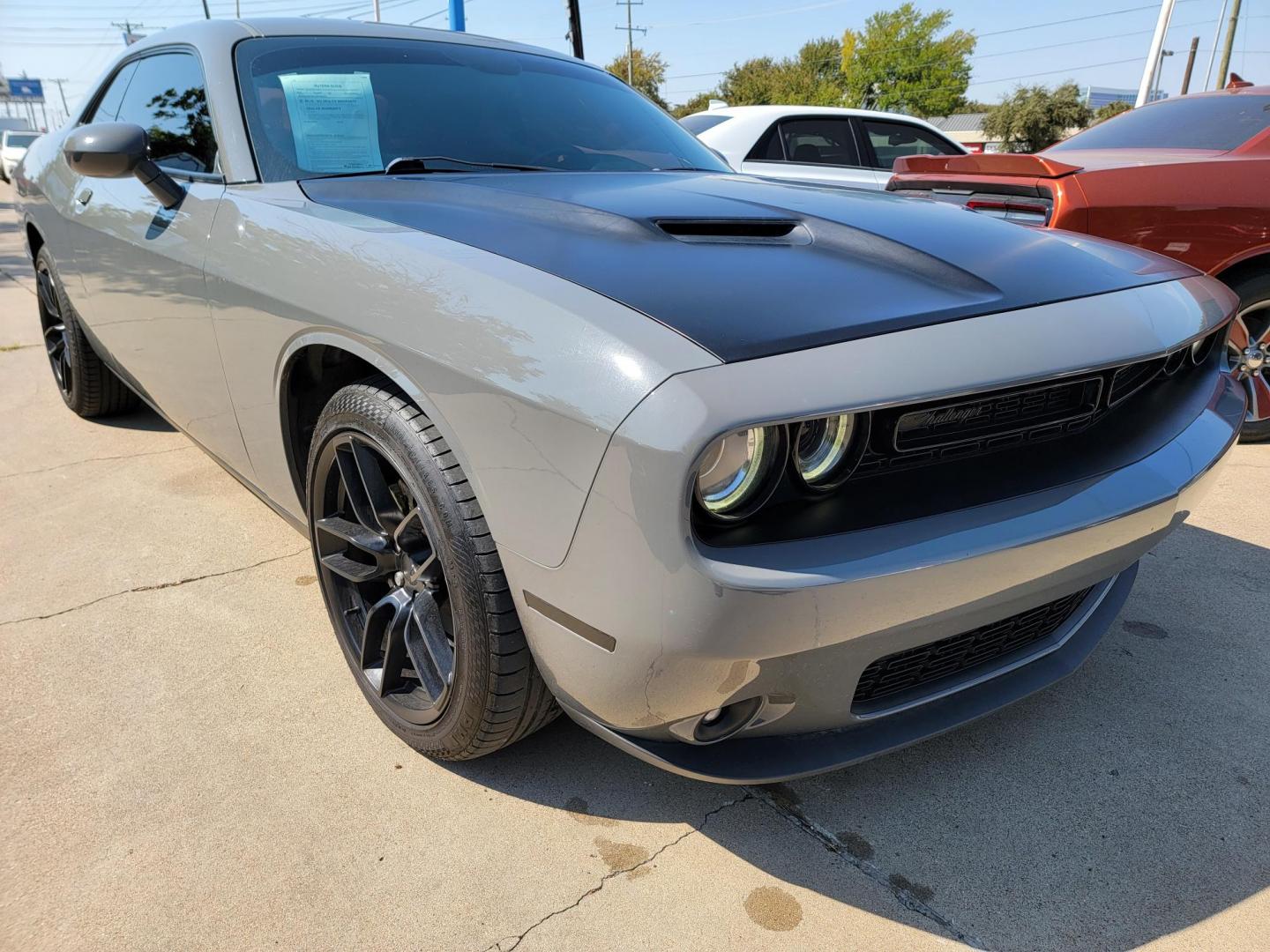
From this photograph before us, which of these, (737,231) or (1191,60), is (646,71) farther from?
(737,231)

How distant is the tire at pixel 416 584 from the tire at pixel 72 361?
2152mm

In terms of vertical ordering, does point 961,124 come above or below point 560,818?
below

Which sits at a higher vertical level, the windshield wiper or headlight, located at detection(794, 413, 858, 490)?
the windshield wiper

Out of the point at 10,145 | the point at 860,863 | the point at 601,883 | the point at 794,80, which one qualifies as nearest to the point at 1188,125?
the point at 860,863

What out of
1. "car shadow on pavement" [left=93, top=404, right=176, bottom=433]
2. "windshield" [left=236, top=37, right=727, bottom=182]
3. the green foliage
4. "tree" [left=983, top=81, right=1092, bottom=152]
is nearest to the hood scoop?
"windshield" [left=236, top=37, right=727, bottom=182]

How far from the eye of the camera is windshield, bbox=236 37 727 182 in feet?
6.98

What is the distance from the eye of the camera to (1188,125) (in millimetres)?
4152

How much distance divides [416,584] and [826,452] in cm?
85

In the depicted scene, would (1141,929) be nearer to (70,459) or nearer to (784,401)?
(784,401)

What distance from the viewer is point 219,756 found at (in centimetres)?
182

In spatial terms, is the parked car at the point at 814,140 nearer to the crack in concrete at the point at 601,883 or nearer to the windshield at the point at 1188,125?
the windshield at the point at 1188,125

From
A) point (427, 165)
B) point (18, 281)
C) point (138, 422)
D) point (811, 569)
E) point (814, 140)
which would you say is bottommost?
point (18, 281)

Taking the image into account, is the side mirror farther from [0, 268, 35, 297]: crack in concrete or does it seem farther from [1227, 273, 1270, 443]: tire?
[0, 268, 35, 297]: crack in concrete

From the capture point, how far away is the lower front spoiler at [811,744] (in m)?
1.39
